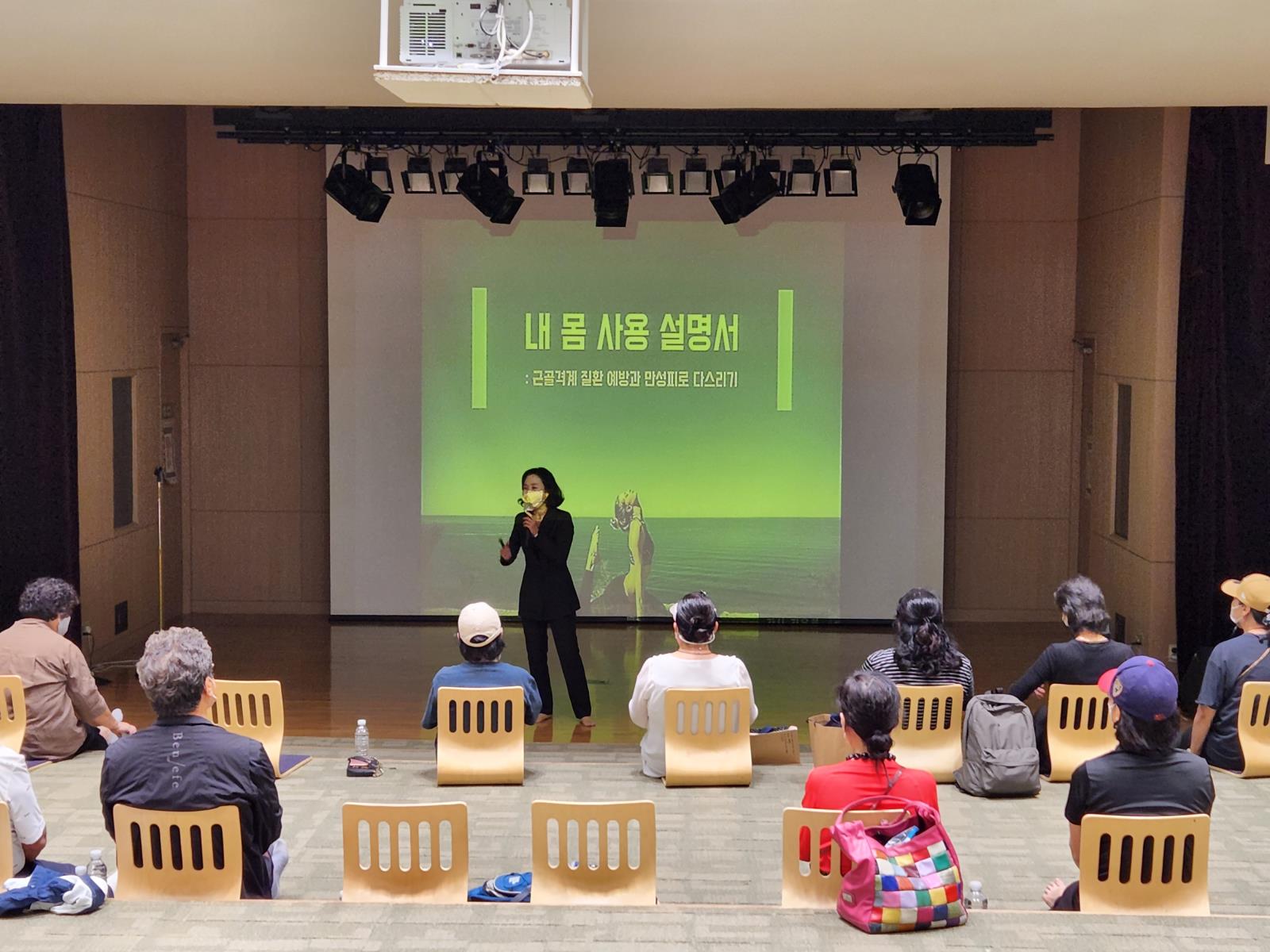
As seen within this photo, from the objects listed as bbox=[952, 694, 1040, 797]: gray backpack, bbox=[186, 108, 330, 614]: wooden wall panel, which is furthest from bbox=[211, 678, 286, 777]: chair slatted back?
bbox=[186, 108, 330, 614]: wooden wall panel

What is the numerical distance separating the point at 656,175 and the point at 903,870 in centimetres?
649

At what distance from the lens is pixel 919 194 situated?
31.4ft

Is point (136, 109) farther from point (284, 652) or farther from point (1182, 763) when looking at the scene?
point (1182, 763)

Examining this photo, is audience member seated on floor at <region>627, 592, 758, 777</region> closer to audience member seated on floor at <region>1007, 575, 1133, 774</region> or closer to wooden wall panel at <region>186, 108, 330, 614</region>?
audience member seated on floor at <region>1007, 575, 1133, 774</region>

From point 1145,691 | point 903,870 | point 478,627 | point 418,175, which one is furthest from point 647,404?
point 903,870

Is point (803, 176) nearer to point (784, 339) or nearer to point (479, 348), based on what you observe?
point (784, 339)

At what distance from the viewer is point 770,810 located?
5.47 meters

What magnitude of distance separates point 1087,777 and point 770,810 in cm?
188

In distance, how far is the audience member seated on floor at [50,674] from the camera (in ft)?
20.0

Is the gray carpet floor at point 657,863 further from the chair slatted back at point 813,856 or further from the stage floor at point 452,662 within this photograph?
the stage floor at point 452,662

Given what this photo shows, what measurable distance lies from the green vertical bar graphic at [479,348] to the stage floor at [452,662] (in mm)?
1795

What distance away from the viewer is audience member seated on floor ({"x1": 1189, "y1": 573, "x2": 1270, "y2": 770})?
584 cm

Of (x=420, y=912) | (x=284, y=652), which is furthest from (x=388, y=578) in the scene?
(x=420, y=912)

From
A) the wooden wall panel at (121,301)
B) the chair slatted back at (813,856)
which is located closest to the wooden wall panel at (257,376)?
the wooden wall panel at (121,301)
